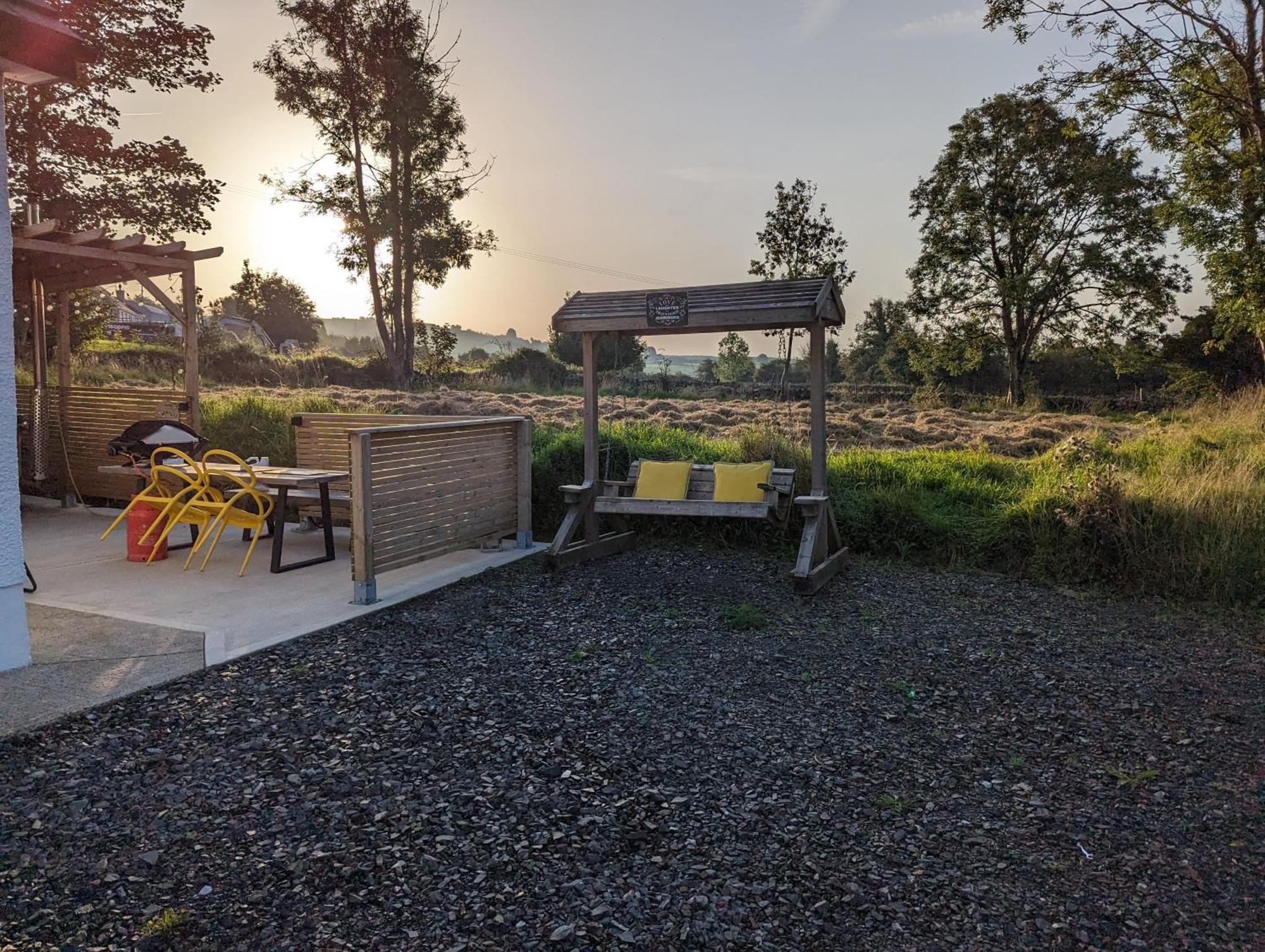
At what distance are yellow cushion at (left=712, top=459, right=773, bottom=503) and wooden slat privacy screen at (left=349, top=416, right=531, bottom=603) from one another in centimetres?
158

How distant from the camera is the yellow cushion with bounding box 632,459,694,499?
20.9 ft

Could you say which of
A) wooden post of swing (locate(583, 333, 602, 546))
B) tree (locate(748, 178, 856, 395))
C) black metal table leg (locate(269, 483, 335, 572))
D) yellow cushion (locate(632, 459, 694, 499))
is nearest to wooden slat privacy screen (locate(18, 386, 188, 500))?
black metal table leg (locate(269, 483, 335, 572))

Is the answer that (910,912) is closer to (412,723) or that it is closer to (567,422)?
(412,723)

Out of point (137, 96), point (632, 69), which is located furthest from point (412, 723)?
point (137, 96)

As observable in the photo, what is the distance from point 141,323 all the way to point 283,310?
2321 cm

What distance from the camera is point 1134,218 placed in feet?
88.2

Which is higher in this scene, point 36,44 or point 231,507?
point 36,44

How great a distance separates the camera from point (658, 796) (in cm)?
278

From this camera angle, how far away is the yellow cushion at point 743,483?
6094 millimetres

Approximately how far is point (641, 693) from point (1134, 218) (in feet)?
98.6

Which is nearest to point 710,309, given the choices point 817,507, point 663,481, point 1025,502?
point 663,481

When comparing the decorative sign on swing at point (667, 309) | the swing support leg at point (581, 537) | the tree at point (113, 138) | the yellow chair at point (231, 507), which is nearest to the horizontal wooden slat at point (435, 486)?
the swing support leg at point (581, 537)

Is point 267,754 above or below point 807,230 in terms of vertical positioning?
below

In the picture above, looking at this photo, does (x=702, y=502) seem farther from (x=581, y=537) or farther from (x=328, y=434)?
(x=328, y=434)
